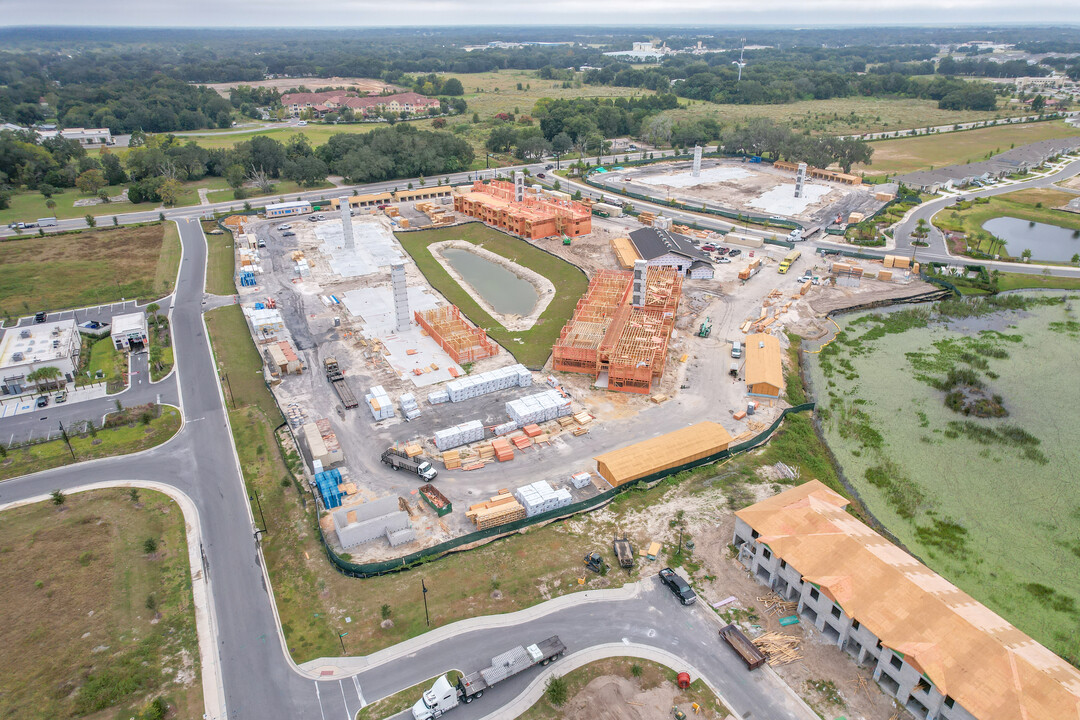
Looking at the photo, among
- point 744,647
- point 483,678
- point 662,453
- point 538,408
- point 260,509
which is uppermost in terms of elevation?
point 538,408

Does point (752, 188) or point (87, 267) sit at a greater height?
point (752, 188)

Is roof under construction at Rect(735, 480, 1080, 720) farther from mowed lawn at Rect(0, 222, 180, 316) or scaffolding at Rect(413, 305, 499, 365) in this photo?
mowed lawn at Rect(0, 222, 180, 316)

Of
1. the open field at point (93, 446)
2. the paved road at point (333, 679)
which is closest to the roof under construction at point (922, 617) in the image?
the paved road at point (333, 679)

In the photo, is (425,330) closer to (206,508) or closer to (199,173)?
(206,508)

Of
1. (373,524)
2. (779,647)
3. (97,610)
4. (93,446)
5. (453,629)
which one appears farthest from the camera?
(93,446)

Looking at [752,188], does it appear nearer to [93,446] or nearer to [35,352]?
[93,446]

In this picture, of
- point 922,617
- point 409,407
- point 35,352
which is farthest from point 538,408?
point 35,352

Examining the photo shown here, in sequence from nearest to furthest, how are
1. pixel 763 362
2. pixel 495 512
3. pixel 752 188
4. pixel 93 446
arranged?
pixel 495 512 < pixel 93 446 < pixel 763 362 < pixel 752 188

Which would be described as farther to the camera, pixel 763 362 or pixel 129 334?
pixel 129 334
